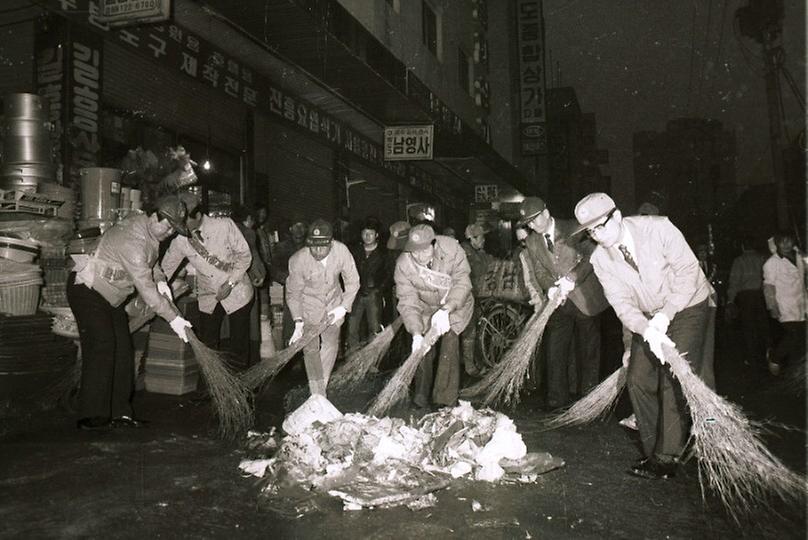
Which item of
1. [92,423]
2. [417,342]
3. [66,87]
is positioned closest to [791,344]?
[417,342]

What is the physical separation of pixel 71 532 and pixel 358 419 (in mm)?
1833

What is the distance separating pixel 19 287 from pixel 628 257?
4.92 meters

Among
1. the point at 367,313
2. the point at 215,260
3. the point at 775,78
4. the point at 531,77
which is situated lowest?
the point at 367,313

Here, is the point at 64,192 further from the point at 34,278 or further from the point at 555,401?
the point at 555,401

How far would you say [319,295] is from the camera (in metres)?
5.34

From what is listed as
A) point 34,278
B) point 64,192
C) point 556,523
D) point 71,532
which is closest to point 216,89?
point 64,192

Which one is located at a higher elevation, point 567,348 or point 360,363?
point 567,348

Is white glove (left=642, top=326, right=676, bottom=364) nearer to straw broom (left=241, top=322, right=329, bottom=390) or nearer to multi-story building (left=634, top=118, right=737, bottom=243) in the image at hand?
straw broom (left=241, top=322, right=329, bottom=390)

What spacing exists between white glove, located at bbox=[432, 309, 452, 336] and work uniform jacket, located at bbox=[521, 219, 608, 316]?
3.93ft

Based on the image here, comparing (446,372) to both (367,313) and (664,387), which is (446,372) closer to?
(664,387)

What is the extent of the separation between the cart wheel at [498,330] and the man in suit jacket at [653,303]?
3.47m

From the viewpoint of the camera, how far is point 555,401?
559 cm

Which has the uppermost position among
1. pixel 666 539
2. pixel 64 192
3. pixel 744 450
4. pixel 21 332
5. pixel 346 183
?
pixel 346 183

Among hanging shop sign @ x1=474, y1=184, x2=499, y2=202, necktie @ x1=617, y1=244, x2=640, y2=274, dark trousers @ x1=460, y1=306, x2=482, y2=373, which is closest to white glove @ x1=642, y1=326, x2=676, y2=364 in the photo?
necktie @ x1=617, y1=244, x2=640, y2=274
